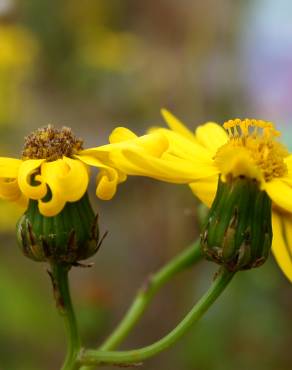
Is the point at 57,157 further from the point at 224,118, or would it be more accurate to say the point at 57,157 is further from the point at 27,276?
the point at 224,118

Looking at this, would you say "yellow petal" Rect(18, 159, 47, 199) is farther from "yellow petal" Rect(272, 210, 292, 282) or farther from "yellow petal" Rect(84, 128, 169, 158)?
"yellow petal" Rect(272, 210, 292, 282)

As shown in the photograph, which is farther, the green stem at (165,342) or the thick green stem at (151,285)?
the thick green stem at (151,285)

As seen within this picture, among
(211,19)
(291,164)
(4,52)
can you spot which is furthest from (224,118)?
(291,164)

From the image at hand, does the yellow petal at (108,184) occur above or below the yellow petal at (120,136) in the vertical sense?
below

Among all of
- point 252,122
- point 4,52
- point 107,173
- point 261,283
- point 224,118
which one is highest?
point 4,52

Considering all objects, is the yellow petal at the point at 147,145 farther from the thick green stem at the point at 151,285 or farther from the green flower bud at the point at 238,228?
the thick green stem at the point at 151,285

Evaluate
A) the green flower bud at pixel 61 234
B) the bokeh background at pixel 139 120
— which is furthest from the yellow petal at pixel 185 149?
the bokeh background at pixel 139 120

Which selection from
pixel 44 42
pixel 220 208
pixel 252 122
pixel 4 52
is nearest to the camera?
pixel 220 208
